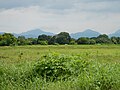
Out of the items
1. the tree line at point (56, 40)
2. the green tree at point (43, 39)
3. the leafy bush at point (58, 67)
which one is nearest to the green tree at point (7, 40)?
the tree line at point (56, 40)

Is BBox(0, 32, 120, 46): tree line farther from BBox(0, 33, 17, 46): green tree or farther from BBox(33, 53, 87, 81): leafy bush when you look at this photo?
BBox(33, 53, 87, 81): leafy bush

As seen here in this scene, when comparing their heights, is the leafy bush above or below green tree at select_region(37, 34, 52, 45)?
below

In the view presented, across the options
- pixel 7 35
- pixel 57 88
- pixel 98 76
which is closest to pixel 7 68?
pixel 57 88

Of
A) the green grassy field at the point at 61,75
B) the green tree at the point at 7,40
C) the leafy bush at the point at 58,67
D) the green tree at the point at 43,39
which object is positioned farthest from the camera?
the green tree at the point at 43,39

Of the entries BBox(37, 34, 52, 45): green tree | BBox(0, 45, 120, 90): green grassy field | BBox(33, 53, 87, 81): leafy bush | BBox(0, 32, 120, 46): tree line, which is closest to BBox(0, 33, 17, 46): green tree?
BBox(0, 32, 120, 46): tree line

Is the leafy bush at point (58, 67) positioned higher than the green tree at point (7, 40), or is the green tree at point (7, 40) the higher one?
the green tree at point (7, 40)

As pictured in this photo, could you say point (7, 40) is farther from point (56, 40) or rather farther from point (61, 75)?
point (61, 75)

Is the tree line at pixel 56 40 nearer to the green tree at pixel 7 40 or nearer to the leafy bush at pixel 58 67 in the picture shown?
the green tree at pixel 7 40

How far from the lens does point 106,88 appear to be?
20.2 feet

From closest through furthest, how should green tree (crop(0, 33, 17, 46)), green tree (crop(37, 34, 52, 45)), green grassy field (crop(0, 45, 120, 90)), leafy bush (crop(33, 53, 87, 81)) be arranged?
green grassy field (crop(0, 45, 120, 90)), leafy bush (crop(33, 53, 87, 81)), green tree (crop(0, 33, 17, 46)), green tree (crop(37, 34, 52, 45))

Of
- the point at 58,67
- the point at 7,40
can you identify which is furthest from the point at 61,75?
the point at 7,40

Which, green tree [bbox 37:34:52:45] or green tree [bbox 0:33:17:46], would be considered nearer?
green tree [bbox 0:33:17:46]

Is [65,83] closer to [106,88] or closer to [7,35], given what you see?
[106,88]

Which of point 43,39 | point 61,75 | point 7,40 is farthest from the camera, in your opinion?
point 43,39
